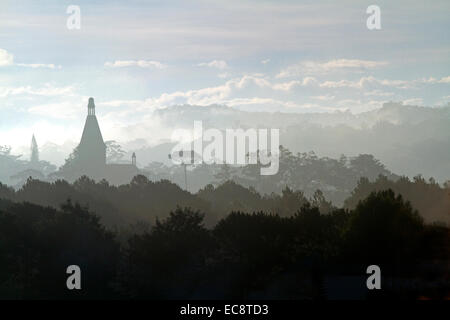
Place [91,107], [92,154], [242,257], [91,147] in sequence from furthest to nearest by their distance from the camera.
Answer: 1. [92,154]
2. [91,147]
3. [91,107]
4. [242,257]

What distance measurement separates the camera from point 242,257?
5266cm

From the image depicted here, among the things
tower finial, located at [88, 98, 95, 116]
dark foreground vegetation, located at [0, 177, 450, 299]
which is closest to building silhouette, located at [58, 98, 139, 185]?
tower finial, located at [88, 98, 95, 116]

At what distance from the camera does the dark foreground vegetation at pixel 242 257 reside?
4603 centimetres

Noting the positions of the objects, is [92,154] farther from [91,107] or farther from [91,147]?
[91,107]

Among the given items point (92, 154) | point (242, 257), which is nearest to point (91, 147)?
point (92, 154)

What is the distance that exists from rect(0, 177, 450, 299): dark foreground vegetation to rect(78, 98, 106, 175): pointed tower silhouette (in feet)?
397

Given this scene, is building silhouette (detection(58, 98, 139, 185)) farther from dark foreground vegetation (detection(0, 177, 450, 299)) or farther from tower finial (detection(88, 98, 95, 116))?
dark foreground vegetation (detection(0, 177, 450, 299))

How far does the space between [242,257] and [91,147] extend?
5495 inches

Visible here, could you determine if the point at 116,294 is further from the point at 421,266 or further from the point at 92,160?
the point at 92,160

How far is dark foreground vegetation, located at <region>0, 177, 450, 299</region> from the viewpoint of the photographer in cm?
4603

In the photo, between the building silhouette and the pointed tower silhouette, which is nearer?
the pointed tower silhouette

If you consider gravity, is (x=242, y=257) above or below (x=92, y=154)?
below

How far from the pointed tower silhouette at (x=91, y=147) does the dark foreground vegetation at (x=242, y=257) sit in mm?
120855
